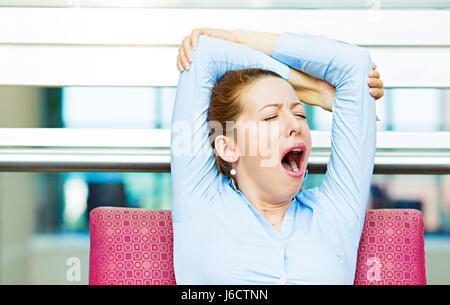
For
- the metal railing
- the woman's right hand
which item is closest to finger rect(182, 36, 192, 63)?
the woman's right hand

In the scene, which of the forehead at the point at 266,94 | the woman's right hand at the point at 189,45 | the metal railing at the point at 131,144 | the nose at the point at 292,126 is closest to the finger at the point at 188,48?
the woman's right hand at the point at 189,45

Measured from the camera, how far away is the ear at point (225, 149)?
3.11ft

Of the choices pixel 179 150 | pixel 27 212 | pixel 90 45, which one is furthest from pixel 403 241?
pixel 27 212

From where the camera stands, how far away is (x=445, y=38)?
4.10 ft

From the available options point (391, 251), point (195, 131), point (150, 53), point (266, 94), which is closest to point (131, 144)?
point (150, 53)

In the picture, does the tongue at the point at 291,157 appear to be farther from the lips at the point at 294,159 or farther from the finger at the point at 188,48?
the finger at the point at 188,48

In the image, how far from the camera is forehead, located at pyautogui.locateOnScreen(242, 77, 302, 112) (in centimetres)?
90

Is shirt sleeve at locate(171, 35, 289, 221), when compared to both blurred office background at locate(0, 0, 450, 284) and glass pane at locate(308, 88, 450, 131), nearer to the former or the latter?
blurred office background at locate(0, 0, 450, 284)

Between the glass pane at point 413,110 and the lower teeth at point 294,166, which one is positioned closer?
the lower teeth at point 294,166

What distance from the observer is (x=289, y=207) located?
97 cm

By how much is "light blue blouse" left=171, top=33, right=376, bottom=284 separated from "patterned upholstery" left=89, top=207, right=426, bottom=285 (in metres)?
0.07

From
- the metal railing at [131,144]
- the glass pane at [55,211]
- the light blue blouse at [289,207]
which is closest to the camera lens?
the light blue blouse at [289,207]
